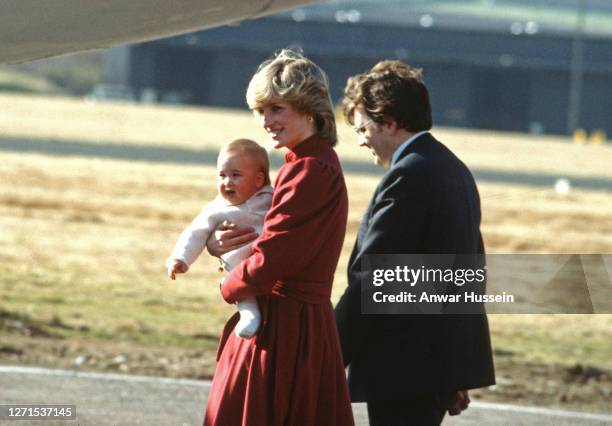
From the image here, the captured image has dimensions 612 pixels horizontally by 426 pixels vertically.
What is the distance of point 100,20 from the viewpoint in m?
4.48

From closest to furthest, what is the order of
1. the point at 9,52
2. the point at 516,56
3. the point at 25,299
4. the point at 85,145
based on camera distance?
1. the point at 9,52
2. the point at 25,299
3. the point at 85,145
4. the point at 516,56

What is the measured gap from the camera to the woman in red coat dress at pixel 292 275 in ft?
12.4

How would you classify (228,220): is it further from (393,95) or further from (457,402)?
(457,402)

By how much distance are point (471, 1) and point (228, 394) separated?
10109 cm

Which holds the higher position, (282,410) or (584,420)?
(282,410)

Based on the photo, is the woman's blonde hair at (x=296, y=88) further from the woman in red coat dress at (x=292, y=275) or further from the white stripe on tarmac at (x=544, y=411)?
the white stripe on tarmac at (x=544, y=411)

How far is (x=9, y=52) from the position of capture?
15.3ft

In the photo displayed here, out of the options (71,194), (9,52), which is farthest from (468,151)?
(9,52)

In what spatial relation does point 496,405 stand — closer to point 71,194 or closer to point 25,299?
point 25,299

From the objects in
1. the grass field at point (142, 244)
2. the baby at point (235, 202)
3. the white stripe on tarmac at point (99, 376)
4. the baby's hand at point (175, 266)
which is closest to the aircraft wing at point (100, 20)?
the baby at point (235, 202)

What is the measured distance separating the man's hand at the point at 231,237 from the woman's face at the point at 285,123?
1.01 feet

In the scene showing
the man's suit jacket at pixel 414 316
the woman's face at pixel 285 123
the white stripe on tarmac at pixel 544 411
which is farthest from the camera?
the white stripe on tarmac at pixel 544 411

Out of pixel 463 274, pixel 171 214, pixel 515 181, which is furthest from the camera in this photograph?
pixel 515 181

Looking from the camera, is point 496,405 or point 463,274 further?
point 496,405
